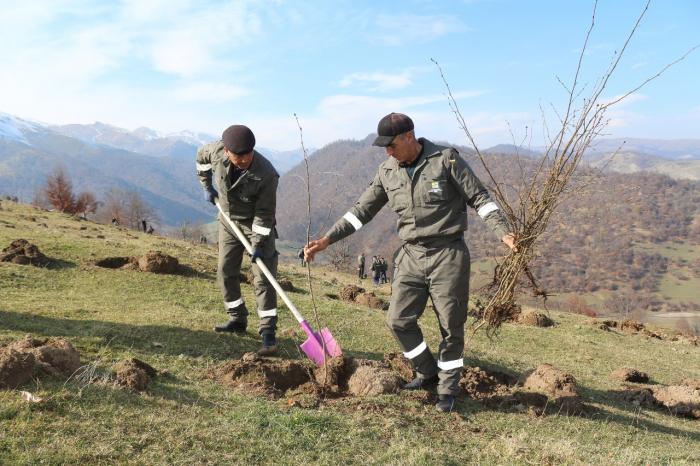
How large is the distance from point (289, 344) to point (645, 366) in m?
6.47

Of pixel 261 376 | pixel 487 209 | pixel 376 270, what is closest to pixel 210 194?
pixel 261 376

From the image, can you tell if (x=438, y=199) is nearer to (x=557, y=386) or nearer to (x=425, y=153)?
(x=425, y=153)

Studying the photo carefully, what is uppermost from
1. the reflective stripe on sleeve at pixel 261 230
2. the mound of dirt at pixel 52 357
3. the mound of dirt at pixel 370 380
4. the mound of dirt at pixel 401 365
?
the reflective stripe on sleeve at pixel 261 230

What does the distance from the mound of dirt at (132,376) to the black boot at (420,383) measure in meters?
2.26

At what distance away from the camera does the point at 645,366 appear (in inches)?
320

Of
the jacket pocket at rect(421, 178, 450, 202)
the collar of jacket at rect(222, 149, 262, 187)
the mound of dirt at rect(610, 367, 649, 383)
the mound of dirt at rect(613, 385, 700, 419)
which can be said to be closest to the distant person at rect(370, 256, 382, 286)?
the mound of dirt at rect(610, 367, 649, 383)

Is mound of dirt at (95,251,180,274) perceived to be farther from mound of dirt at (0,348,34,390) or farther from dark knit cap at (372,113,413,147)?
dark knit cap at (372,113,413,147)

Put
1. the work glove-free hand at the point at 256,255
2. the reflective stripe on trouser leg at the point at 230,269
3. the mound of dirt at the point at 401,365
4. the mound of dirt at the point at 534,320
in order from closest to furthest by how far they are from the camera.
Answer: the mound of dirt at the point at 401,365 → the work glove-free hand at the point at 256,255 → the reflective stripe on trouser leg at the point at 230,269 → the mound of dirt at the point at 534,320

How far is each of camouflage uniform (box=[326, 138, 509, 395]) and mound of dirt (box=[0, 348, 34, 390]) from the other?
2484 mm

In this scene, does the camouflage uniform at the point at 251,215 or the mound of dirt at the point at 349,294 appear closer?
the camouflage uniform at the point at 251,215

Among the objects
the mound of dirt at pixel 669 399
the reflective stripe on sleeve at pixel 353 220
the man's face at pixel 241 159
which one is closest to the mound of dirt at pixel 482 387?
the mound of dirt at pixel 669 399

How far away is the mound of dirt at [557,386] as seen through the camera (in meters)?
4.50

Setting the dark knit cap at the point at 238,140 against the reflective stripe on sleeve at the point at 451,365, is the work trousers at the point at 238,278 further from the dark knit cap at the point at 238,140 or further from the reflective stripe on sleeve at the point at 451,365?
the reflective stripe on sleeve at the point at 451,365

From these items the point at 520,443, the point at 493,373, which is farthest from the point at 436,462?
the point at 493,373
